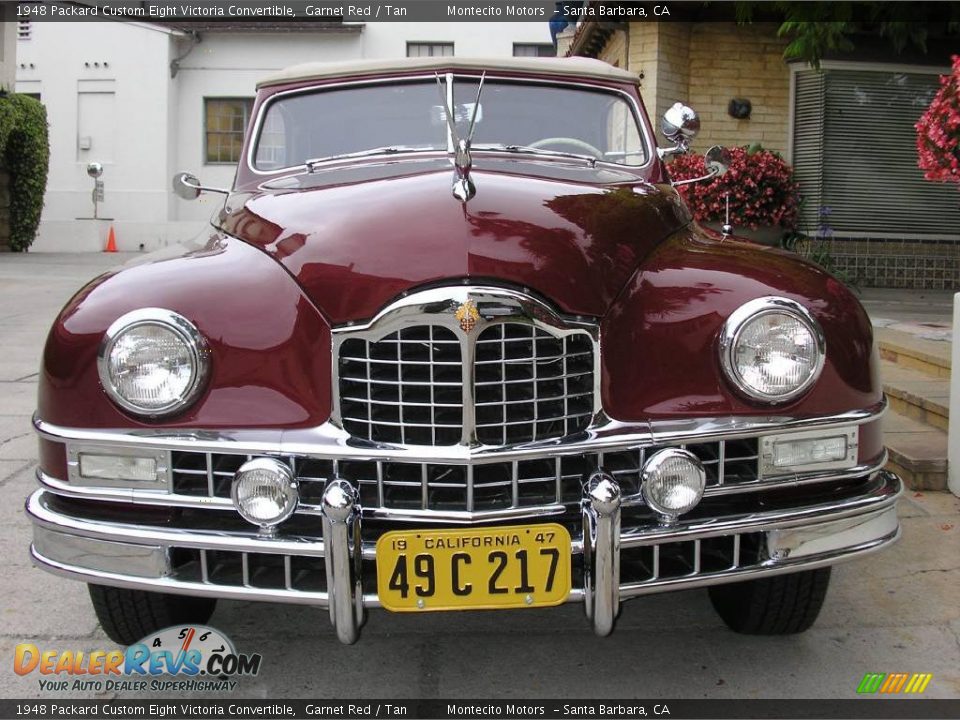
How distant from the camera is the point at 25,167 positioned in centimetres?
1702

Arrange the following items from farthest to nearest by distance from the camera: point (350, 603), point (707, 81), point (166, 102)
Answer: point (166, 102) → point (707, 81) → point (350, 603)

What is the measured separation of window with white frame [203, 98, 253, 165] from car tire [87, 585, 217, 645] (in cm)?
2102

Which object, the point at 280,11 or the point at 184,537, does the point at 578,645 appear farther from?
the point at 280,11

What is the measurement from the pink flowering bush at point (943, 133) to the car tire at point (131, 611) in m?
4.94

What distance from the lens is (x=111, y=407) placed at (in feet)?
7.46

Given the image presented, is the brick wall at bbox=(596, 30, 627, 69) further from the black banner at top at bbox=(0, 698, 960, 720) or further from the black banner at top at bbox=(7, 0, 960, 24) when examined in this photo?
the black banner at top at bbox=(0, 698, 960, 720)

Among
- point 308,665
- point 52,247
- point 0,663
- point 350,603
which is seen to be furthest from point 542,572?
point 52,247

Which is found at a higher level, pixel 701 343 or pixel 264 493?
pixel 701 343

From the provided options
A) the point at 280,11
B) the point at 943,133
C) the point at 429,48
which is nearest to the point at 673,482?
the point at 943,133

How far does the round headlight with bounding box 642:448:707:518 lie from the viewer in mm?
2229

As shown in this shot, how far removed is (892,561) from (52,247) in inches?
736

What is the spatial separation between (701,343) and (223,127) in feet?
72.1

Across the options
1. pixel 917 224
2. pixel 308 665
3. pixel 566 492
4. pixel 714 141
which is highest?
pixel 714 141

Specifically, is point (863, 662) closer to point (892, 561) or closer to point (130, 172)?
point (892, 561)
